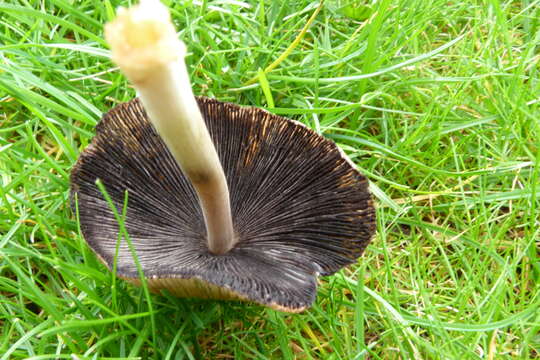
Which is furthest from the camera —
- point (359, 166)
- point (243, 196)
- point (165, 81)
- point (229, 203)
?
point (359, 166)

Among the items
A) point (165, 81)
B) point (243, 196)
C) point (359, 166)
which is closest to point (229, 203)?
point (243, 196)

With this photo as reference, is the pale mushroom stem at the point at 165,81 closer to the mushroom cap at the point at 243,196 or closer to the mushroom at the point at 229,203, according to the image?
the mushroom at the point at 229,203

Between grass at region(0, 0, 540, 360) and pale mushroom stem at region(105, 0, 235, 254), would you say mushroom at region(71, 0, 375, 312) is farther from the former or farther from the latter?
grass at region(0, 0, 540, 360)

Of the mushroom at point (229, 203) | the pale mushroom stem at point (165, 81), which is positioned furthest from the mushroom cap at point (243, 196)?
the pale mushroom stem at point (165, 81)

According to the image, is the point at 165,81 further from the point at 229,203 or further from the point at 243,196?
the point at 243,196

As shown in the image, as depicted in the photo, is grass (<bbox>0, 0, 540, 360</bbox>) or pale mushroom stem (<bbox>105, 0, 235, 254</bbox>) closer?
pale mushroom stem (<bbox>105, 0, 235, 254</bbox>)

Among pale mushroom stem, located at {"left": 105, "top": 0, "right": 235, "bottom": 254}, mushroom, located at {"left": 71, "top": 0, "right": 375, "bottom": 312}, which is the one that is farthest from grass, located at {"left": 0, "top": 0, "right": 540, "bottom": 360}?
pale mushroom stem, located at {"left": 105, "top": 0, "right": 235, "bottom": 254}

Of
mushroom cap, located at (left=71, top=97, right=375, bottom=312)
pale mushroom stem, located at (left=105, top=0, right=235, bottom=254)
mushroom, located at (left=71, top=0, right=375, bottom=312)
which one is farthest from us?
mushroom cap, located at (left=71, top=97, right=375, bottom=312)
